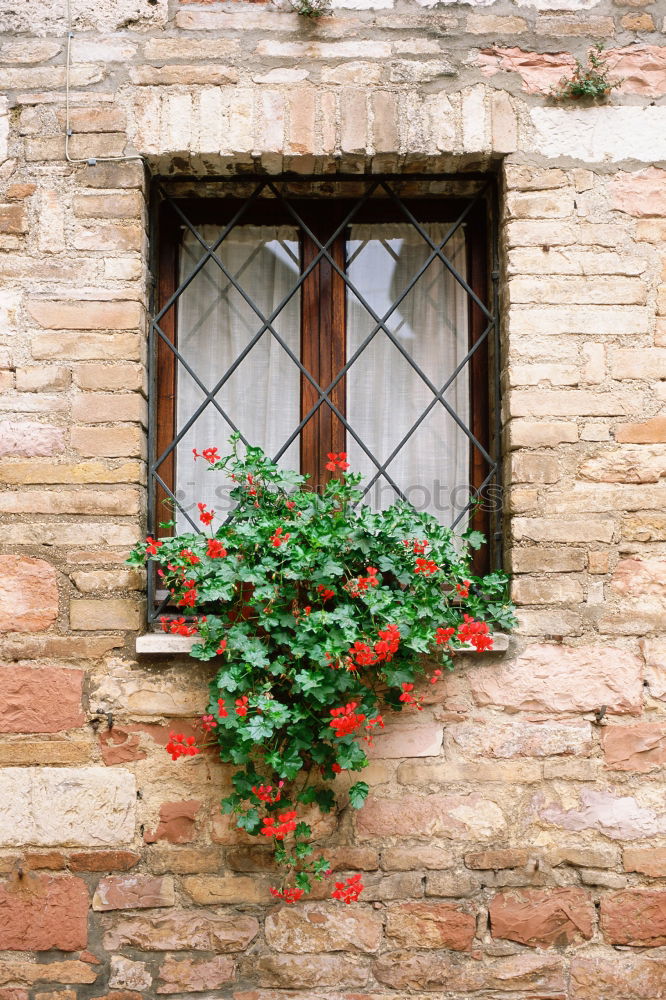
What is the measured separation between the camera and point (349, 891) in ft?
7.18

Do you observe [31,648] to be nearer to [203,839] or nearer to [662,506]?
[203,839]

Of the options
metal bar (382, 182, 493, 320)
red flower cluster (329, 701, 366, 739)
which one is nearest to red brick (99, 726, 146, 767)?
red flower cluster (329, 701, 366, 739)

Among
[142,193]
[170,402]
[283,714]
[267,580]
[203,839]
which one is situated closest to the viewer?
[283,714]

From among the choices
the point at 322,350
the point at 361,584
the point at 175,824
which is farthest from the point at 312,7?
the point at 175,824

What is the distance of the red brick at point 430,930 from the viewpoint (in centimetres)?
233

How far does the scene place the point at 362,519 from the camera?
2244 millimetres

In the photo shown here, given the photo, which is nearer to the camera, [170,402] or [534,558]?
[534,558]

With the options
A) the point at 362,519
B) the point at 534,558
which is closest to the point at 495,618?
the point at 534,558

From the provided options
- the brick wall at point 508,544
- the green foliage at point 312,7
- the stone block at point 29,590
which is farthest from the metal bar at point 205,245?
the stone block at point 29,590

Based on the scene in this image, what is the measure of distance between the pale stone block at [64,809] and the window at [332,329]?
0.86 meters

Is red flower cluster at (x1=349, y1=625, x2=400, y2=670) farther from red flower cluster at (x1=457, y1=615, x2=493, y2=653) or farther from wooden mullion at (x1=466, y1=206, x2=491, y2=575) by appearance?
wooden mullion at (x1=466, y1=206, x2=491, y2=575)

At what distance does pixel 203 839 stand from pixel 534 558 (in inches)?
51.6

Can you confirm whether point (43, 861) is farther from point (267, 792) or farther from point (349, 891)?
point (349, 891)

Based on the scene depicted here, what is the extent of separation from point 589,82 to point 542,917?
2.57 metres
